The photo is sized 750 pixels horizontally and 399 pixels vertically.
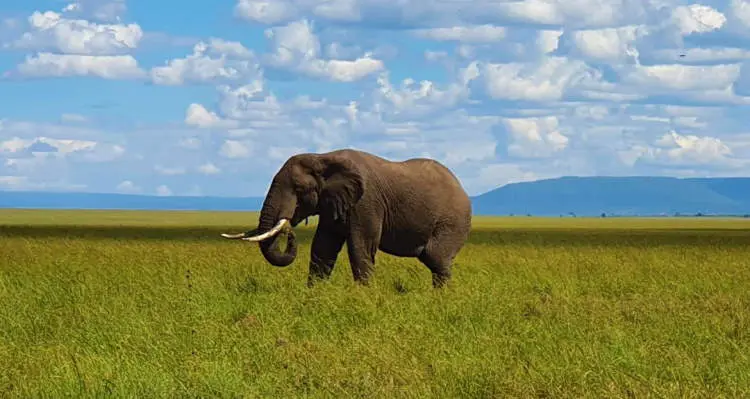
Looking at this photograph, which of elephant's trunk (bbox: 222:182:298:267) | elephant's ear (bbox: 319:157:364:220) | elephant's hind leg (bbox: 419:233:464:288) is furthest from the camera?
elephant's hind leg (bbox: 419:233:464:288)

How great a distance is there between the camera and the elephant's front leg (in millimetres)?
17438

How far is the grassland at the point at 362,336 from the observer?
9594mm

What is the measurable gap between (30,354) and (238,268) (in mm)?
9898

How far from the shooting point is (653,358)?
1109cm

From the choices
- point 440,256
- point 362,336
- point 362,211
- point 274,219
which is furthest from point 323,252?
point 362,336

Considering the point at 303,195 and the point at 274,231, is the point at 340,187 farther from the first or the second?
the point at 274,231

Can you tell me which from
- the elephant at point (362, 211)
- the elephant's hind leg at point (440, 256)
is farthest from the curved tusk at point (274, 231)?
the elephant's hind leg at point (440, 256)

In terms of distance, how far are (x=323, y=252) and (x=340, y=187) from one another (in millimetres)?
1196

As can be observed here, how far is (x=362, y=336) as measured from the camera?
12.0 m

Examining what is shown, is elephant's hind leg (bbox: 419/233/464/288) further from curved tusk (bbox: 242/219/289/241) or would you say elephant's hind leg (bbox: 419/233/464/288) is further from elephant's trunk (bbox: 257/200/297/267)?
curved tusk (bbox: 242/219/289/241)

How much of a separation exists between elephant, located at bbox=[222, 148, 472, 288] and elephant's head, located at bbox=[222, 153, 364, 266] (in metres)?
0.01

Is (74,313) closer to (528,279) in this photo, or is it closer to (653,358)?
(653,358)

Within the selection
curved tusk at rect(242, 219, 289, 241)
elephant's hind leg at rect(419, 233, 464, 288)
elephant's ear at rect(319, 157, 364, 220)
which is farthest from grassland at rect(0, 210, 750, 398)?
elephant's ear at rect(319, 157, 364, 220)

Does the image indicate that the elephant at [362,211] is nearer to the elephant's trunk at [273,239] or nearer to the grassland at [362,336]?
the elephant's trunk at [273,239]
